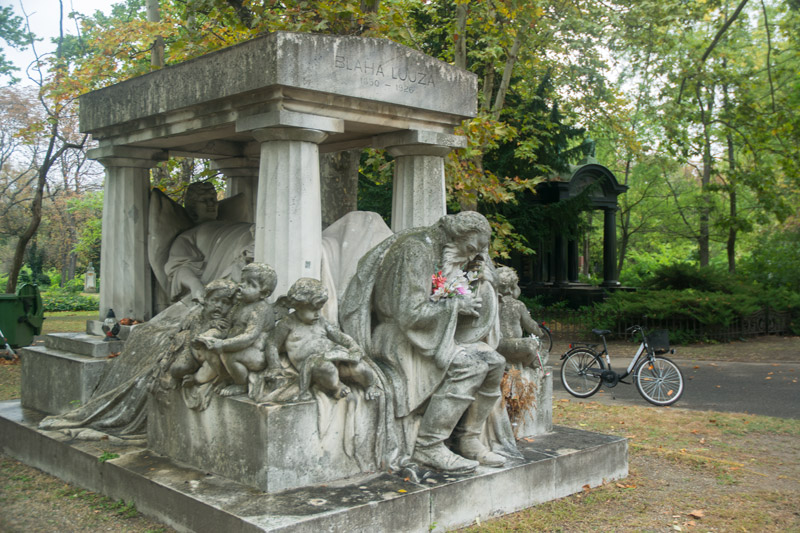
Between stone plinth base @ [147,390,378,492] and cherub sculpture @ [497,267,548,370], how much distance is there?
1.36 meters

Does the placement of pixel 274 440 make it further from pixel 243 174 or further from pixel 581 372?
pixel 581 372

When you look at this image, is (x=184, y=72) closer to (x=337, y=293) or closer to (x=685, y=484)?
(x=337, y=293)

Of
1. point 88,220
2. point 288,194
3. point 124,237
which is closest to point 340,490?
point 288,194

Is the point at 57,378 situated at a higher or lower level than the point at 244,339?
lower

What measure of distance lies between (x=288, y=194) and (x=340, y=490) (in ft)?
6.23

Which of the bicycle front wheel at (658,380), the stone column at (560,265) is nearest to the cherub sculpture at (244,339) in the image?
the bicycle front wheel at (658,380)

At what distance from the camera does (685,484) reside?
19.3ft

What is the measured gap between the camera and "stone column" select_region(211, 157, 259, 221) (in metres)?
7.46

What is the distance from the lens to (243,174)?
752 cm

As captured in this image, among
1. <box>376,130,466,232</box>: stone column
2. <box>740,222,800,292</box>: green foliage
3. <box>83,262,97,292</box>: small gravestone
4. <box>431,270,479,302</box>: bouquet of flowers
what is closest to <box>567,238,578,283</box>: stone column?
<box>740,222,800,292</box>: green foliage

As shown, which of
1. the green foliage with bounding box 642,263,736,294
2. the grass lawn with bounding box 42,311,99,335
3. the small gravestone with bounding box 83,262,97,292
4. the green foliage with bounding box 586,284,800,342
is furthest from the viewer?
the small gravestone with bounding box 83,262,97,292

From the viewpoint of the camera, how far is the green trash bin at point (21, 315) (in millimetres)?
13578

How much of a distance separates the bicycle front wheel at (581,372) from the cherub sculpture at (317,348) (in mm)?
6317

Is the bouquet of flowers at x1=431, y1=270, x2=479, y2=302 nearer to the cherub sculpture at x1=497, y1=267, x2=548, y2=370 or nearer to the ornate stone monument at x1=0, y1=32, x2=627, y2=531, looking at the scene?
the ornate stone monument at x1=0, y1=32, x2=627, y2=531
